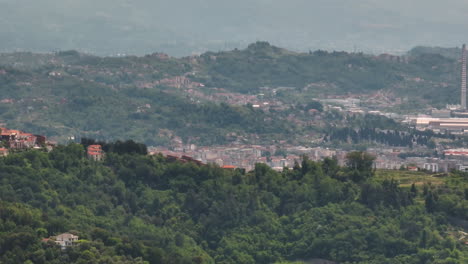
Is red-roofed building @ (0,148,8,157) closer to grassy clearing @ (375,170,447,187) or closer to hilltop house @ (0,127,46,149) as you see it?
hilltop house @ (0,127,46,149)

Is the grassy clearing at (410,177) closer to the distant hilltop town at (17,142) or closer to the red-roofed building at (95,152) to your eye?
the red-roofed building at (95,152)

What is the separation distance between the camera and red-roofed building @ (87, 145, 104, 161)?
86938 millimetres

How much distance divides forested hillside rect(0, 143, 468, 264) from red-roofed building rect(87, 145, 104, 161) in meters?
0.58

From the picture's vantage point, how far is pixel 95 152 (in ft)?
288

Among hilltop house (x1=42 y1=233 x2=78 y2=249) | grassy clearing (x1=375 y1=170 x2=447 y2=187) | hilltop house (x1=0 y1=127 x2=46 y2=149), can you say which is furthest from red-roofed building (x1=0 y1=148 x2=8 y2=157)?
grassy clearing (x1=375 y1=170 x2=447 y2=187)

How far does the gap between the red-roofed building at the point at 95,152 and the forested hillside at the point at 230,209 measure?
575 mm

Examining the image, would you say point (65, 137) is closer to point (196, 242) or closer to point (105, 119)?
point (105, 119)

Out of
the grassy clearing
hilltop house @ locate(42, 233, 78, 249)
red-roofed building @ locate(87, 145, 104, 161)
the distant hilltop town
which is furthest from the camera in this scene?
the grassy clearing

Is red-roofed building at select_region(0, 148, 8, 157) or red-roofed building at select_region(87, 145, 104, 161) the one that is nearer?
red-roofed building at select_region(0, 148, 8, 157)

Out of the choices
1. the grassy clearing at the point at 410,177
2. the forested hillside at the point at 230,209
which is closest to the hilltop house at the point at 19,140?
the forested hillside at the point at 230,209

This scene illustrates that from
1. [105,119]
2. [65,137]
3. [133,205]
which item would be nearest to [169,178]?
[133,205]

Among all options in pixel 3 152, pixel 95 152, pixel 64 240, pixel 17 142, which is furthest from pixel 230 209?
pixel 64 240

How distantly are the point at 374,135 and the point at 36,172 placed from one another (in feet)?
258

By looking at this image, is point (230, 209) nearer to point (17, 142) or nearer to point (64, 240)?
point (17, 142)
